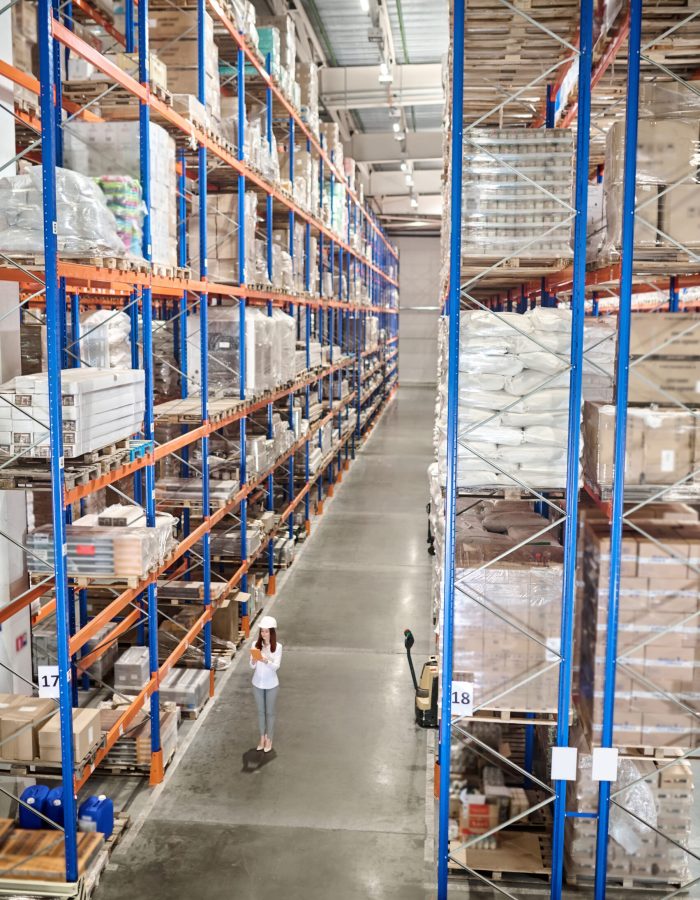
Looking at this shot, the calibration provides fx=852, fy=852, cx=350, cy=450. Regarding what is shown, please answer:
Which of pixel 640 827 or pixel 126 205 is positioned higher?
pixel 126 205

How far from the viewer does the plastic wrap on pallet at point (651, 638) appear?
5.45 metres

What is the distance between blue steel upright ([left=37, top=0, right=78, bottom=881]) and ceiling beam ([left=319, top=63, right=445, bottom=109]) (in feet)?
46.7

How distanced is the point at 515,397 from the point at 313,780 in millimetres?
4136

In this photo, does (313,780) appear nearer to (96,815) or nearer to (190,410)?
(96,815)

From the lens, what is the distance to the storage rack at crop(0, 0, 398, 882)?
5.45 m

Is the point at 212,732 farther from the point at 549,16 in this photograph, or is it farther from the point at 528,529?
the point at 549,16

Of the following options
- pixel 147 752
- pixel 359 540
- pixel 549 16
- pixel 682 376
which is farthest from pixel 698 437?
pixel 359 540

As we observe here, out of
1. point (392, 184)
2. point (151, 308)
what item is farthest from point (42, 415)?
point (392, 184)

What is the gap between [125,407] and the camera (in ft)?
21.6

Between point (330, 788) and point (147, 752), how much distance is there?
167 centimetres

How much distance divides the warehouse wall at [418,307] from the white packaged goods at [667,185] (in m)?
37.9

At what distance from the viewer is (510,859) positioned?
20.9 feet

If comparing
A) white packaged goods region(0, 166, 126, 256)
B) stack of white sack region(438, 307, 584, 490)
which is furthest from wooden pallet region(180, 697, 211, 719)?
white packaged goods region(0, 166, 126, 256)

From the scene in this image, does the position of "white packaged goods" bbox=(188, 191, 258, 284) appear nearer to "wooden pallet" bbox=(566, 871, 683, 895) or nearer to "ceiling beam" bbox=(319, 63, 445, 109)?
"wooden pallet" bbox=(566, 871, 683, 895)
